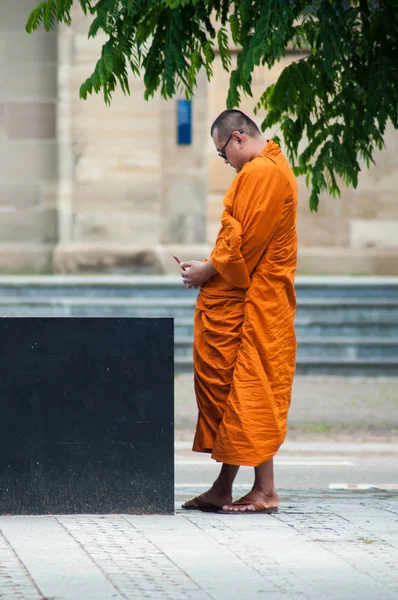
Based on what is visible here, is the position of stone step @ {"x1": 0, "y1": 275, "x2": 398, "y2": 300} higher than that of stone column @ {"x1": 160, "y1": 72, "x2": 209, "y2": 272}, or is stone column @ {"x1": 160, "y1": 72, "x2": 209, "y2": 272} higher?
stone column @ {"x1": 160, "y1": 72, "x2": 209, "y2": 272}

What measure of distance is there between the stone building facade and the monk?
8772 mm

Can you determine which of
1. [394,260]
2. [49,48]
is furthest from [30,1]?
[394,260]

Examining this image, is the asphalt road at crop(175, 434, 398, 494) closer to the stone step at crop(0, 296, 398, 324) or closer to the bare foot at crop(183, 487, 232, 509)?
the bare foot at crop(183, 487, 232, 509)

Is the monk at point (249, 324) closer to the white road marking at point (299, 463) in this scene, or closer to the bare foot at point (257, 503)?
the bare foot at point (257, 503)

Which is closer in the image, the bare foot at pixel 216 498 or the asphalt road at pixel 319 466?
the bare foot at pixel 216 498

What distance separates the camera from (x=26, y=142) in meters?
A: 15.5

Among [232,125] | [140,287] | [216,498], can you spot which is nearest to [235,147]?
[232,125]

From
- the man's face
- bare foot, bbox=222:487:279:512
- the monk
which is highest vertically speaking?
the man's face

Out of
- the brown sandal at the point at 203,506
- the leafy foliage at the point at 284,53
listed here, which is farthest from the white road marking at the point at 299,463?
the brown sandal at the point at 203,506

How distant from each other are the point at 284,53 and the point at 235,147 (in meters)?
0.61

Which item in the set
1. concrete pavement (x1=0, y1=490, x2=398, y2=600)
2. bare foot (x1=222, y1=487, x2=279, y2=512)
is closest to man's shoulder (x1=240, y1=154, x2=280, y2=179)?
bare foot (x1=222, y1=487, x2=279, y2=512)

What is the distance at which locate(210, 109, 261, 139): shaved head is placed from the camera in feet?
21.1

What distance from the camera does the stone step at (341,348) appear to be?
1461 cm

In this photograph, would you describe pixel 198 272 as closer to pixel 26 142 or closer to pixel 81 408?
pixel 81 408
